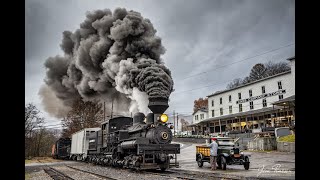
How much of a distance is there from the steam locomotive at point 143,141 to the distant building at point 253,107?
71.2 ft

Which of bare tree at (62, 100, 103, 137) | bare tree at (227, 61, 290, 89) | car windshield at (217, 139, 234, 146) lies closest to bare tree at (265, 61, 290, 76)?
bare tree at (227, 61, 290, 89)

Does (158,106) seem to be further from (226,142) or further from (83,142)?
(83,142)

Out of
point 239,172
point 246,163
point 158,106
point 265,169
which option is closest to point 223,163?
point 246,163

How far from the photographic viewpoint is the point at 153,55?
70.8ft

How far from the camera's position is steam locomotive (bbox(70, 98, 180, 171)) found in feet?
45.8

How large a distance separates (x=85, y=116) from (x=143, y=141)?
33.0m

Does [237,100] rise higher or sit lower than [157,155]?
higher

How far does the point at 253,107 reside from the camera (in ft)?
154

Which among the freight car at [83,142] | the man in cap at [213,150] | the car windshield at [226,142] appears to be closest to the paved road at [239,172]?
the man in cap at [213,150]
